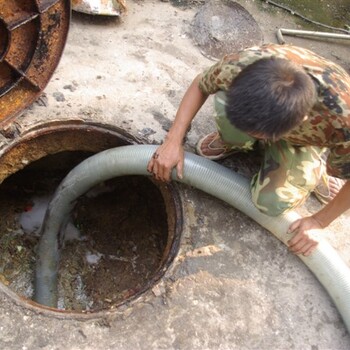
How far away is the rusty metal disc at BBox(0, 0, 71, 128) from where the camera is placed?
8.59ft

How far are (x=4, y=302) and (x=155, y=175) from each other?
3.86 ft

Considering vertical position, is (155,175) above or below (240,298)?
above

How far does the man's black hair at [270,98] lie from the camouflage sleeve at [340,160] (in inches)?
18.6

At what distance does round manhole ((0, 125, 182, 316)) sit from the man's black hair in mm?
1702

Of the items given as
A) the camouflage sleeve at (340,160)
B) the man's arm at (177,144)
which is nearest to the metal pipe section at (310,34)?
the man's arm at (177,144)

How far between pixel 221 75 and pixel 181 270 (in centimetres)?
123

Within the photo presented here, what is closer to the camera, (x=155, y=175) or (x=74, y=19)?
(x=155, y=175)

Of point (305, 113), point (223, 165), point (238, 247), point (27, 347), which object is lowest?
point (27, 347)

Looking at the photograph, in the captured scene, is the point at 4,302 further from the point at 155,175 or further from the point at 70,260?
the point at 70,260

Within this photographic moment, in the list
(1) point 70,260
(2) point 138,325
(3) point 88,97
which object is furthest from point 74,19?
(2) point 138,325

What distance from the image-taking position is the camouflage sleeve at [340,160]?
2.33m

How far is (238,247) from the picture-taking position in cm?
288

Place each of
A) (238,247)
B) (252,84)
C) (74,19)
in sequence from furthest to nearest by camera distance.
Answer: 1. (74,19)
2. (238,247)
3. (252,84)

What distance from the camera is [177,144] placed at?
2.78 m
